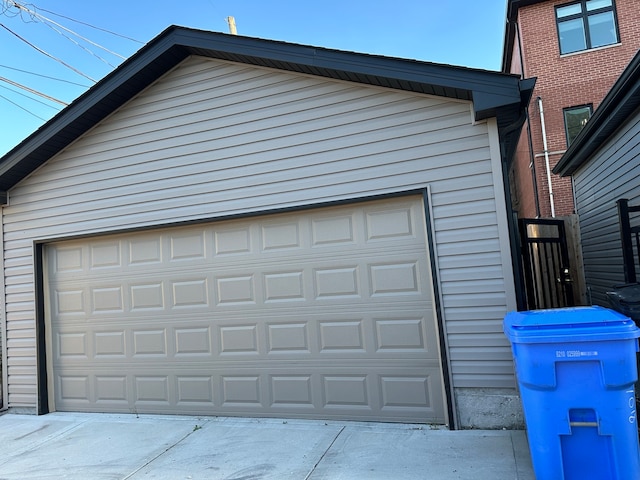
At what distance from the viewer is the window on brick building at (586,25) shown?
1154cm

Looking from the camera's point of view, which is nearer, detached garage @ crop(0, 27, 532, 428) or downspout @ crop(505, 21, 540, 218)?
detached garage @ crop(0, 27, 532, 428)

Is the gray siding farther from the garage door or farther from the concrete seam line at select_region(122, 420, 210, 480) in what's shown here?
the concrete seam line at select_region(122, 420, 210, 480)

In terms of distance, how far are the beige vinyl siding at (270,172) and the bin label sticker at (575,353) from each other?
1.31m

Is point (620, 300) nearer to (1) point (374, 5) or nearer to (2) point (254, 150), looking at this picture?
(2) point (254, 150)

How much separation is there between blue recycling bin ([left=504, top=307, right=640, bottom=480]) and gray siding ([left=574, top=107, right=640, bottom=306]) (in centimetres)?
324

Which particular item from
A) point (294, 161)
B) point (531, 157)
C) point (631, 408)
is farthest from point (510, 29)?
point (631, 408)

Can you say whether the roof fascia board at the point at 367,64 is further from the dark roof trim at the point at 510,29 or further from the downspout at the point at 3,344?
the dark roof trim at the point at 510,29

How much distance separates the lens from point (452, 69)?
161 inches

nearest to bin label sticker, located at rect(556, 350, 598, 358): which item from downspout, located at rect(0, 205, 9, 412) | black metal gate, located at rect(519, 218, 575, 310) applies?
black metal gate, located at rect(519, 218, 575, 310)

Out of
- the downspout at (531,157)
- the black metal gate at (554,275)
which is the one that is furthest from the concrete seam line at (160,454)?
the downspout at (531,157)

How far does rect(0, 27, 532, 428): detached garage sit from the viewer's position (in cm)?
423

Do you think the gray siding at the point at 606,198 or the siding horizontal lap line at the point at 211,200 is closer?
the siding horizontal lap line at the point at 211,200

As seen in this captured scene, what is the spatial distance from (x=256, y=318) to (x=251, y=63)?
2.82 metres

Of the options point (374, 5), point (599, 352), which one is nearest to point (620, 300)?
point (599, 352)
